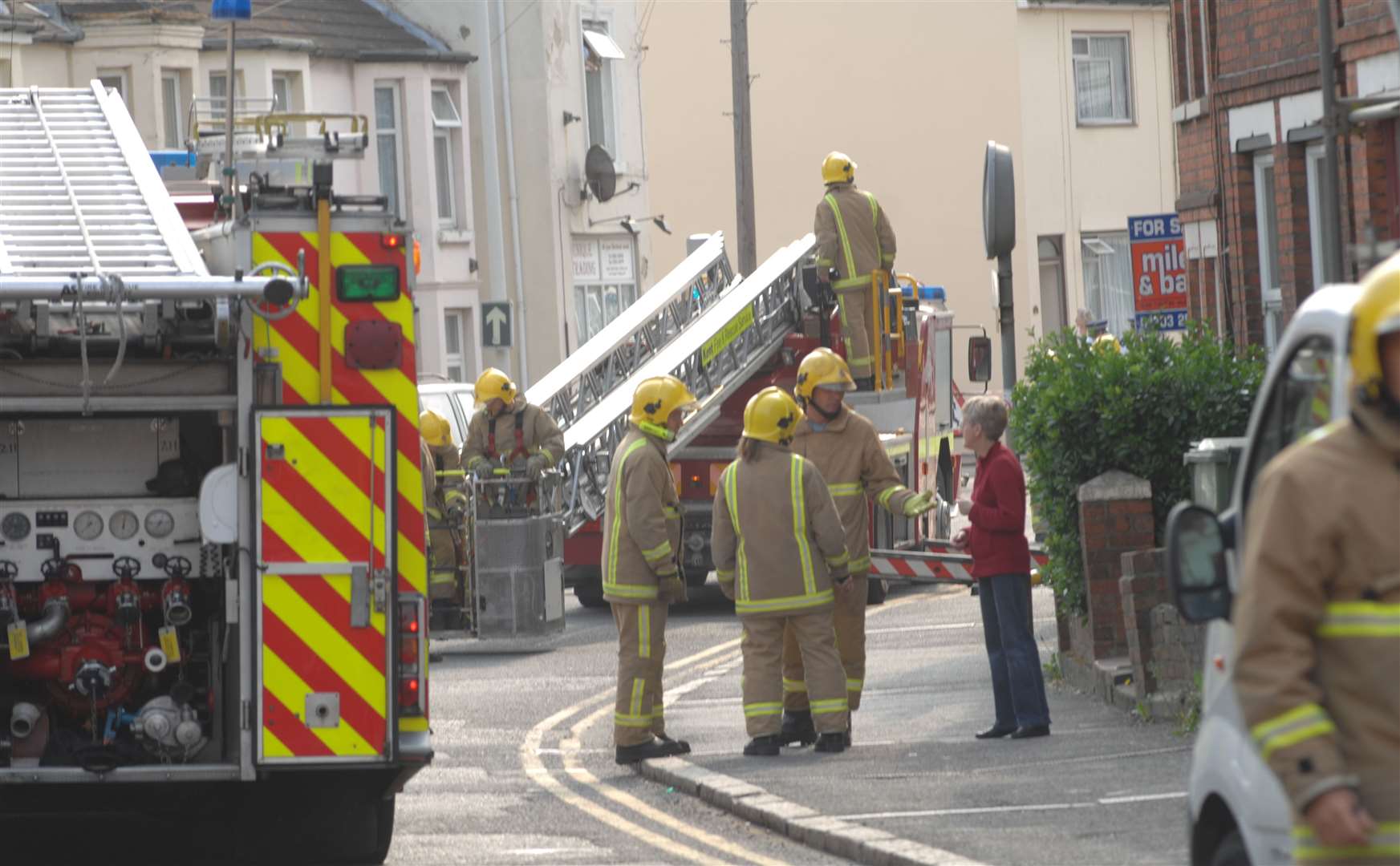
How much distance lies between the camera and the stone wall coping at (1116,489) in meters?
13.2

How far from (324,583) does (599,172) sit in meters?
32.6

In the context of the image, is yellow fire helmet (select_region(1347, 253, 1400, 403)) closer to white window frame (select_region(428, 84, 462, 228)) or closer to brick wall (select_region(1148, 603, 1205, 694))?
brick wall (select_region(1148, 603, 1205, 694))

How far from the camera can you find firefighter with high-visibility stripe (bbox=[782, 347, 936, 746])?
13.0 meters

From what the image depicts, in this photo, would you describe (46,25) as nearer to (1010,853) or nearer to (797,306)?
(797,306)

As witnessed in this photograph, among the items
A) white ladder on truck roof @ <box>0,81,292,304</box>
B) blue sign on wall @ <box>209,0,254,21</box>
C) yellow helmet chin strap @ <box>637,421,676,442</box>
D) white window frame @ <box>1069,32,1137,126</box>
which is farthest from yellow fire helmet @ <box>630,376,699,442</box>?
white window frame @ <box>1069,32,1137,126</box>

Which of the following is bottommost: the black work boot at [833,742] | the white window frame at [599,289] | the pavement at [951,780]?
the pavement at [951,780]

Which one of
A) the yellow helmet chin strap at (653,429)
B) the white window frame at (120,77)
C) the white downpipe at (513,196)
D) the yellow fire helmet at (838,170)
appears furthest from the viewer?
the white downpipe at (513,196)

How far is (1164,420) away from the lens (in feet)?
44.3

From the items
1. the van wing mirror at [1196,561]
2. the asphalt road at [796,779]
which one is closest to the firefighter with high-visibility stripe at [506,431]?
the asphalt road at [796,779]

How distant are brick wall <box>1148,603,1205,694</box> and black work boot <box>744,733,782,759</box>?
6.15ft

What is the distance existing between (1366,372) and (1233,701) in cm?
130

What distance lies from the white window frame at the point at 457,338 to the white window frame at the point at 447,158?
1.35 metres

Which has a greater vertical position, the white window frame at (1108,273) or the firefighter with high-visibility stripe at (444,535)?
the white window frame at (1108,273)

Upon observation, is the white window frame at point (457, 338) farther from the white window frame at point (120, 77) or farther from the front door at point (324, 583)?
the front door at point (324, 583)
